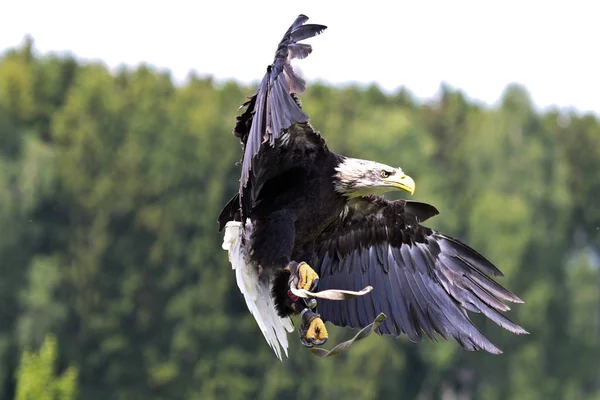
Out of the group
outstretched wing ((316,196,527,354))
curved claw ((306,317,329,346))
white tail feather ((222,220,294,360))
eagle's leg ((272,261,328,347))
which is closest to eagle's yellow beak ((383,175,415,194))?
outstretched wing ((316,196,527,354))

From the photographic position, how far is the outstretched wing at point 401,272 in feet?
27.8

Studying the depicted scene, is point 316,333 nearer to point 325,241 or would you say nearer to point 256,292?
point 256,292

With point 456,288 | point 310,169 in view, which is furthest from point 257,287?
point 456,288

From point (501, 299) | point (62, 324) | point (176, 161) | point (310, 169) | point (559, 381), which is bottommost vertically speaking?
point (559, 381)

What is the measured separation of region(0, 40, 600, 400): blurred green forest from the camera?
3197 cm

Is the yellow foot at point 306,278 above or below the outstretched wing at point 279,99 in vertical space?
below

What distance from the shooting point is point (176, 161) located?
3412 centimetres

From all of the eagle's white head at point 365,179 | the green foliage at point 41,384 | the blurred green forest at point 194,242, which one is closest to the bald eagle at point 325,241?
the eagle's white head at point 365,179

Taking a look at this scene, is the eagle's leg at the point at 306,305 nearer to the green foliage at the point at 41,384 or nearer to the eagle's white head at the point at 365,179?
the eagle's white head at the point at 365,179

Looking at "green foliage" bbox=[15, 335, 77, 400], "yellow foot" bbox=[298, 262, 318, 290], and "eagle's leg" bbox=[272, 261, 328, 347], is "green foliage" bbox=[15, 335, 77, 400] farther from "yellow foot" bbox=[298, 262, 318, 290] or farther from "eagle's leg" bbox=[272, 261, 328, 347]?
"yellow foot" bbox=[298, 262, 318, 290]

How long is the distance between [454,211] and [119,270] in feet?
30.3

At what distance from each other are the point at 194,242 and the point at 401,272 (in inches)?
975

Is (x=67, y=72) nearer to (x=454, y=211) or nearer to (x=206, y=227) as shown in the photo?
(x=206, y=227)

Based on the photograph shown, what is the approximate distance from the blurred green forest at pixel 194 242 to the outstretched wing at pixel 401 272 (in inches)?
779
